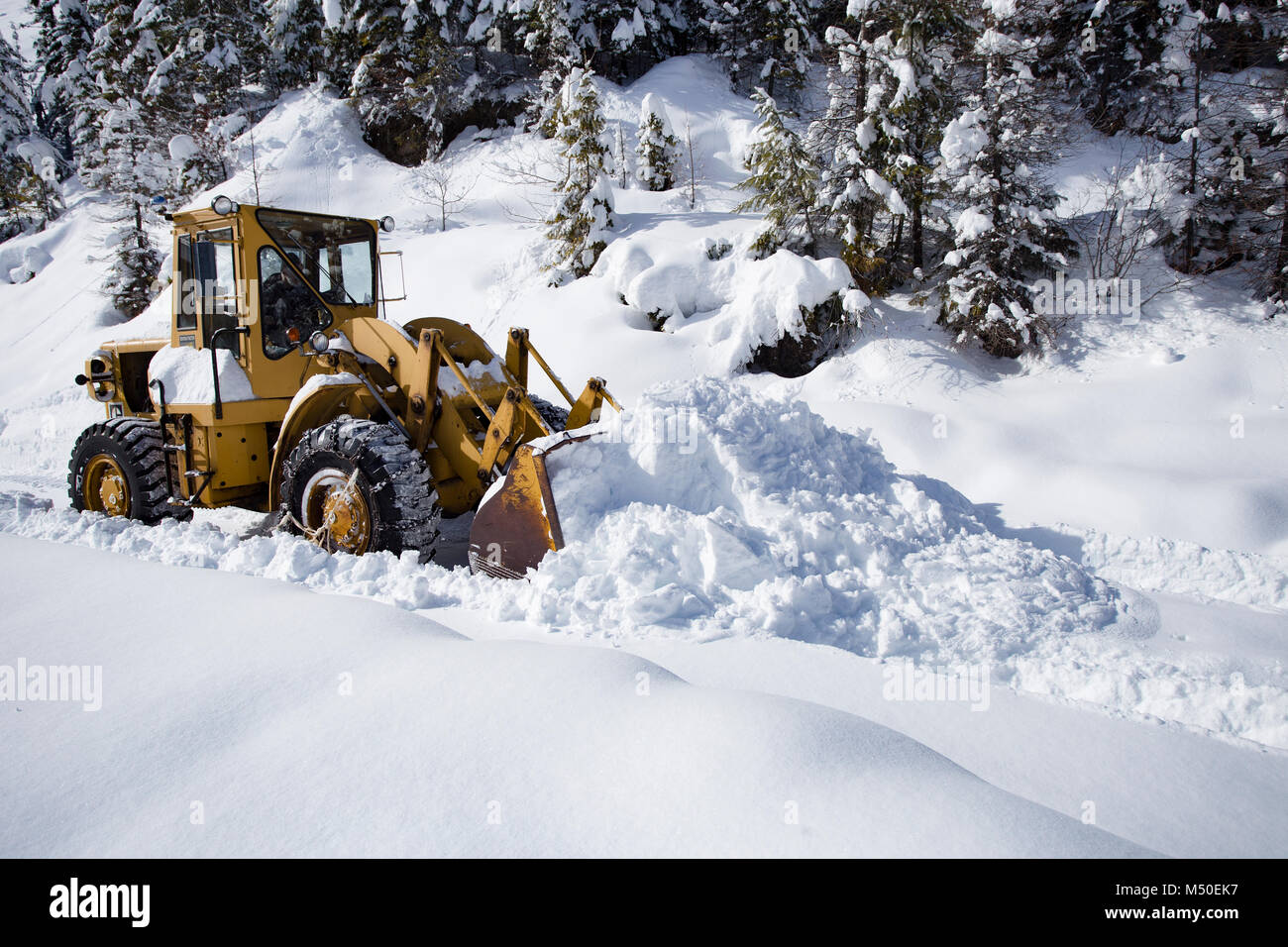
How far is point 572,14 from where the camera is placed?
23.6 metres

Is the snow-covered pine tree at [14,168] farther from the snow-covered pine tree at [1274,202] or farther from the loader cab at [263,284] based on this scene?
the snow-covered pine tree at [1274,202]

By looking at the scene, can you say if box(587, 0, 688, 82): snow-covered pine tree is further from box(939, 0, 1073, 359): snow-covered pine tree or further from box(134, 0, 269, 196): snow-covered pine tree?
box(939, 0, 1073, 359): snow-covered pine tree

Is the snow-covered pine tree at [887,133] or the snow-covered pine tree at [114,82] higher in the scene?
the snow-covered pine tree at [114,82]

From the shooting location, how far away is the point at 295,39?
27.3 metres

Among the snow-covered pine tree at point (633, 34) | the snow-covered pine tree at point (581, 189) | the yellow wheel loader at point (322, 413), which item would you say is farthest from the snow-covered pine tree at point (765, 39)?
the yellow wheel loader at point (322, 413)

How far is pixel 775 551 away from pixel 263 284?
15.8 feet

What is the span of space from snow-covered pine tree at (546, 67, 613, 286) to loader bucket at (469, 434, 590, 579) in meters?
11.0

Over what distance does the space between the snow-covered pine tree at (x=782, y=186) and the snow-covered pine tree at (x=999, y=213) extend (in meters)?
2.41

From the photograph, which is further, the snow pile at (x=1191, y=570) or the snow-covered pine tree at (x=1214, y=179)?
the snow-covered pine tree at (x=1214, y=179)

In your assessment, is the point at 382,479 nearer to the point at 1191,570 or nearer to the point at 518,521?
the point at 518,521

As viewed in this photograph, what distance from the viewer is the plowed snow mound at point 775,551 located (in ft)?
13.0

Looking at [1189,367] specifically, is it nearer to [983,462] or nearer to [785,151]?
[983,462]

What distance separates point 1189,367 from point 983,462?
13.8 ft

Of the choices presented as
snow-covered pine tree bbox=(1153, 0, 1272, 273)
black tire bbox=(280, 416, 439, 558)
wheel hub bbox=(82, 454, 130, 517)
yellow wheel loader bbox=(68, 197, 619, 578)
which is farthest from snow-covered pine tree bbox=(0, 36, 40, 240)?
snow-covered pine tree bbox=(1153, 0, 1272, 273)
